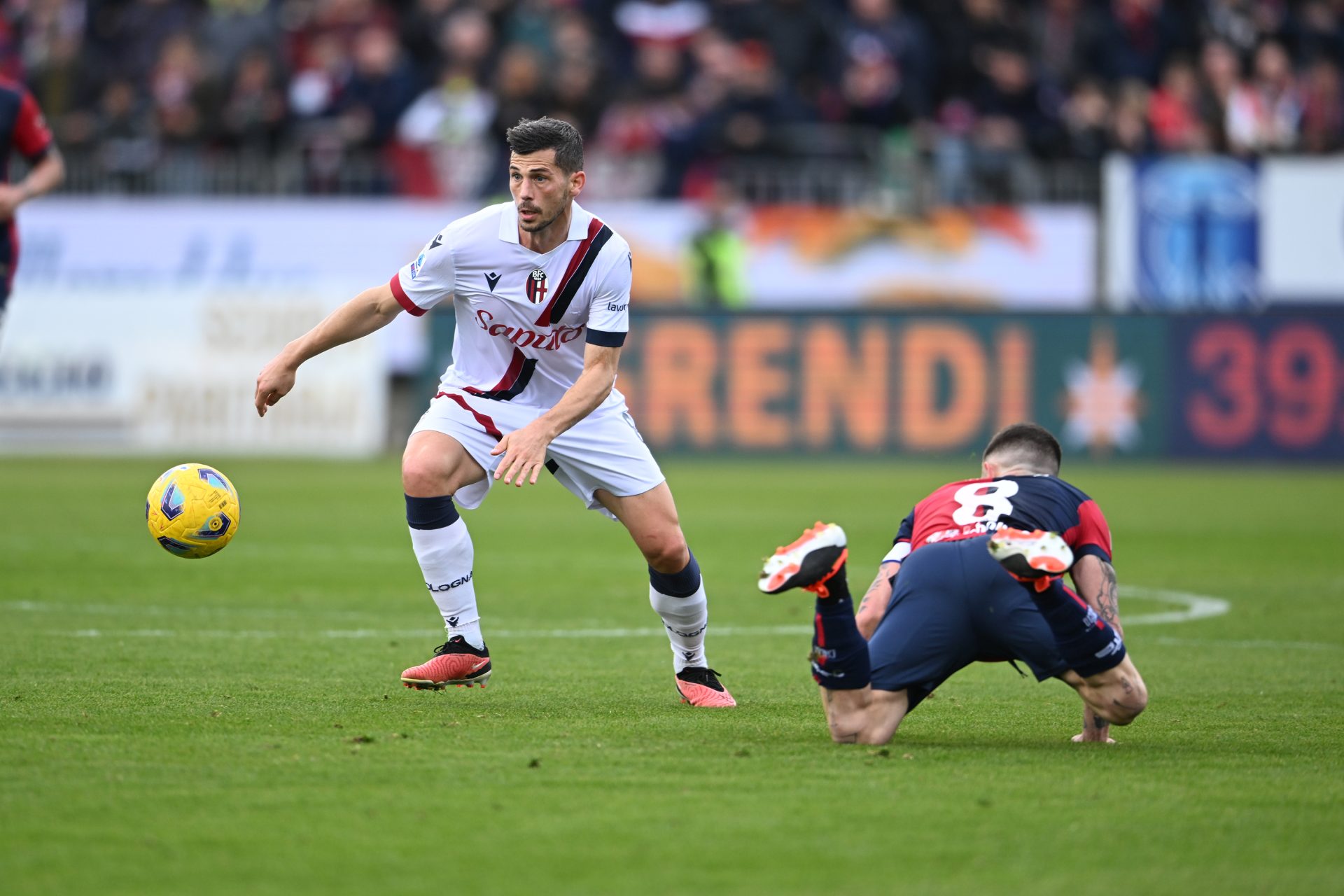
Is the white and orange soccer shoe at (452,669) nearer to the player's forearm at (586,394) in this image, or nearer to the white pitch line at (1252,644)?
the player's forearm at (586,394)

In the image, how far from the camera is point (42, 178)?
32.9ft

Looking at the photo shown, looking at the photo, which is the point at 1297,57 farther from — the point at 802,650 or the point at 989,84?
the point at 802,650

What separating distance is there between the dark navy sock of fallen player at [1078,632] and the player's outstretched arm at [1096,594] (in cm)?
27

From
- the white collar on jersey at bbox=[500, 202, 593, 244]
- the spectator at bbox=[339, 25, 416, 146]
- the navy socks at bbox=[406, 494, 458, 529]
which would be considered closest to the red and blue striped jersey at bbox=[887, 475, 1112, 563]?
the white collar on jersey at bbox=[500, 202, 593, 244]

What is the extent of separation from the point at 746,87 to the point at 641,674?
15841 mm

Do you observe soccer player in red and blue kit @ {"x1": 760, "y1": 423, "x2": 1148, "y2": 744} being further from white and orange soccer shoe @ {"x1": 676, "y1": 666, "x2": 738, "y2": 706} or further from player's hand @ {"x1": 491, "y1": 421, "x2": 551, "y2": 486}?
player's hand @ {"x1": 491, "y1": 421, "x2": 551, "y2": 486}

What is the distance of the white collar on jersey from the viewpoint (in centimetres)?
694

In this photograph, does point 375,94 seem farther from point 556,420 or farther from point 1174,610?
point 556,420

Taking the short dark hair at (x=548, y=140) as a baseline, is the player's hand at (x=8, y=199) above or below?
below

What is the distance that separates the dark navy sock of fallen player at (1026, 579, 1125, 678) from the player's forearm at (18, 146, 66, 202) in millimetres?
6363

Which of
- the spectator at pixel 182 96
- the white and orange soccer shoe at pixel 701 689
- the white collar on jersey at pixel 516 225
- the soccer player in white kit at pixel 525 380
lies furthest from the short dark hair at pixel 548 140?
the spectator at pixel 182 96

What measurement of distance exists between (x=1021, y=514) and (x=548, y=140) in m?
2.17

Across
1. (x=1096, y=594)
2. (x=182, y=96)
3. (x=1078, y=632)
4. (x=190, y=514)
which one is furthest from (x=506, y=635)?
(x=182, y=96)

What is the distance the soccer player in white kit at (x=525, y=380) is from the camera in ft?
22.3
